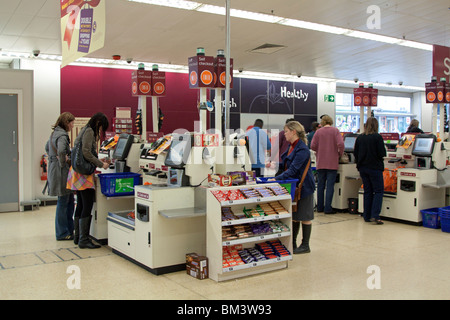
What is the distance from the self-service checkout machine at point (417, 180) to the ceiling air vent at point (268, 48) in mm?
3182

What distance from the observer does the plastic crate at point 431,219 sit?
6.42 m

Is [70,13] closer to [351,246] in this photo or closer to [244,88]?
[351,246]

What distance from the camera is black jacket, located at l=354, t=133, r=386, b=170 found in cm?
658

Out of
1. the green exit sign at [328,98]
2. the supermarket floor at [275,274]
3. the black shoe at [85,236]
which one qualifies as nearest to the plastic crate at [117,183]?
the black shoe at [85,236]

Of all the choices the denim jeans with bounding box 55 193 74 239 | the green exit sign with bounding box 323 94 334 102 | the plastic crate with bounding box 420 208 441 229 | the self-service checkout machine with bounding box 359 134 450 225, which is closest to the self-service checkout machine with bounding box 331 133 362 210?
the self-service checkout machine with bounding box 359 134 450 225

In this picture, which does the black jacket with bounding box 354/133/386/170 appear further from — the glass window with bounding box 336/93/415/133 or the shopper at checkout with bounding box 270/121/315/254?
the glass window with bounding box 336/93/415/133

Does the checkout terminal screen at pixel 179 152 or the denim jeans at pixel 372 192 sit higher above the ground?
the checkout terminal screen at pixel 179 152

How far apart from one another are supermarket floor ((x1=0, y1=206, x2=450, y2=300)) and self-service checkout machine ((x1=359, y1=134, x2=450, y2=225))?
28.4 inches

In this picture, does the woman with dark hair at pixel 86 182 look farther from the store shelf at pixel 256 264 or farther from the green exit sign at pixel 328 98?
the green exit sign at pixel 328 98

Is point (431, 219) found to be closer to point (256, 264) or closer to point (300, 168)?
point (300, 168)

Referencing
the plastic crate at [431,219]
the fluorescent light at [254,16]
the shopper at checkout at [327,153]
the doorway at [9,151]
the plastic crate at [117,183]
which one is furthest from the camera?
the doorway at [9,151]

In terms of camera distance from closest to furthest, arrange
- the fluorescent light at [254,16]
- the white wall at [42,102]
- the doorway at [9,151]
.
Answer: the fluorescent light at [254,16]
the doorway at [9,151]
the white wall at [42,102]

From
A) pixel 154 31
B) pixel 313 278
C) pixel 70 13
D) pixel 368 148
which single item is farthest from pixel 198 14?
pixel 313 278

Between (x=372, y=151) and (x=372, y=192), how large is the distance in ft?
2.22
